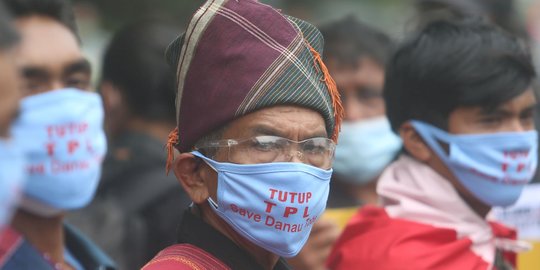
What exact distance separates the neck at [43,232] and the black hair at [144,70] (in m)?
1.69

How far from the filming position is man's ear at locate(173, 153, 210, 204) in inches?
117

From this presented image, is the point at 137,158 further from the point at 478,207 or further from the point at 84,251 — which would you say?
the point at 478,207

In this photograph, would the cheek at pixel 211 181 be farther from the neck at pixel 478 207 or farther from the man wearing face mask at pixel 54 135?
the neck at pixel 478 207

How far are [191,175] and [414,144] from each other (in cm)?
131

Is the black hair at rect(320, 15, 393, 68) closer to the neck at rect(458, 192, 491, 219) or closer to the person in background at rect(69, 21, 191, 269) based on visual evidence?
the person in background at rect(69, 21, 191, 269)

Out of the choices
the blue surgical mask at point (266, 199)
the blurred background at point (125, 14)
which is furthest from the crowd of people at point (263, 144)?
the blurred background at point (125, 14)

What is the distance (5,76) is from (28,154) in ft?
4.36

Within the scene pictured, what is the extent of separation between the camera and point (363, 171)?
5.77m

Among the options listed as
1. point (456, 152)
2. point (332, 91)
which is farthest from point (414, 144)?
point (332, 91)

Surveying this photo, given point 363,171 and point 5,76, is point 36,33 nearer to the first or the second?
point 5,76

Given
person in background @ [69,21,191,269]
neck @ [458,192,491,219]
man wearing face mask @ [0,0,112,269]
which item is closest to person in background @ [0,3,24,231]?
man wearing face mask @ [0,0,112,269]

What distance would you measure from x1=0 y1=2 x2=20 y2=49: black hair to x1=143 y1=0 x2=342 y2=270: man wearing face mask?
0.73 metres

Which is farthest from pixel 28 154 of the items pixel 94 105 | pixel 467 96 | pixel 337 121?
pixel 467 96

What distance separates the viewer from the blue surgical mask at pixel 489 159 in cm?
381
